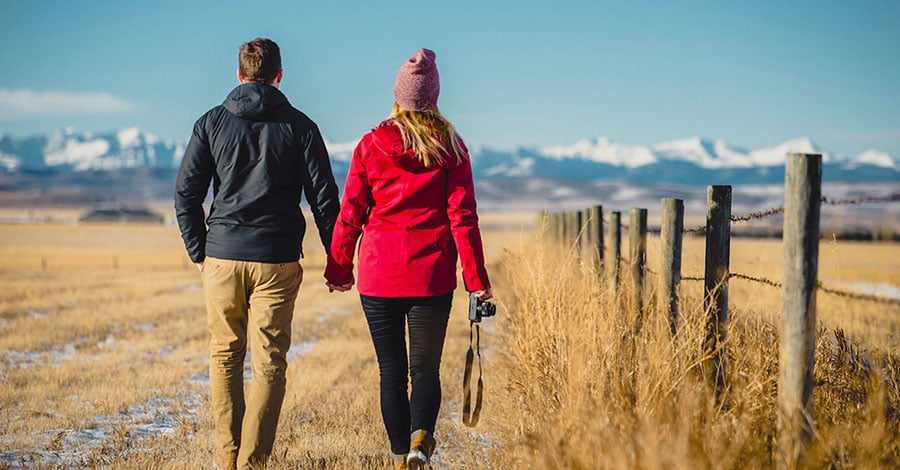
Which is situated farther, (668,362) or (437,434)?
(437,434)

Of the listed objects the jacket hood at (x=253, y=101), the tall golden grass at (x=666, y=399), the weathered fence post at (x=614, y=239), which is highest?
the jacket hood at (x=253, y=101)

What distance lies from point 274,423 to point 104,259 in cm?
4043

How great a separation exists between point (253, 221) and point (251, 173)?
0.75 feet

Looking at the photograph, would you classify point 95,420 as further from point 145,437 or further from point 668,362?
point 668,362

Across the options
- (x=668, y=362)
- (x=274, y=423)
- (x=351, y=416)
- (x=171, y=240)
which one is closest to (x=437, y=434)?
(x=351, y=416)

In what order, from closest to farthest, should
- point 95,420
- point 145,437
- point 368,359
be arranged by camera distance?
point 145,437 → point 95,420 → point 368,359

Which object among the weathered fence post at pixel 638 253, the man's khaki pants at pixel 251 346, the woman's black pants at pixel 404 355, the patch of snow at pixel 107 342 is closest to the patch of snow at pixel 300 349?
the patch of snow at pixel 107 342

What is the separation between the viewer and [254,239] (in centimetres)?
381

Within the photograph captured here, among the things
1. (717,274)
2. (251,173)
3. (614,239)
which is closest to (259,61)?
(251,173)

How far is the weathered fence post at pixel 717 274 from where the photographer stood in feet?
13.7

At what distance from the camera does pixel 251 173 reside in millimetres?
3859

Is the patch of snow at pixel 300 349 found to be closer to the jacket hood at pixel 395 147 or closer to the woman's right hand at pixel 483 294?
the woman's right hand at pixel 483 294

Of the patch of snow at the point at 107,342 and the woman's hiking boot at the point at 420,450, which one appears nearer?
the woman's hiking boot at the point at 420,450

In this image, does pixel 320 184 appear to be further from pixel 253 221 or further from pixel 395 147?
pixel 395 147
